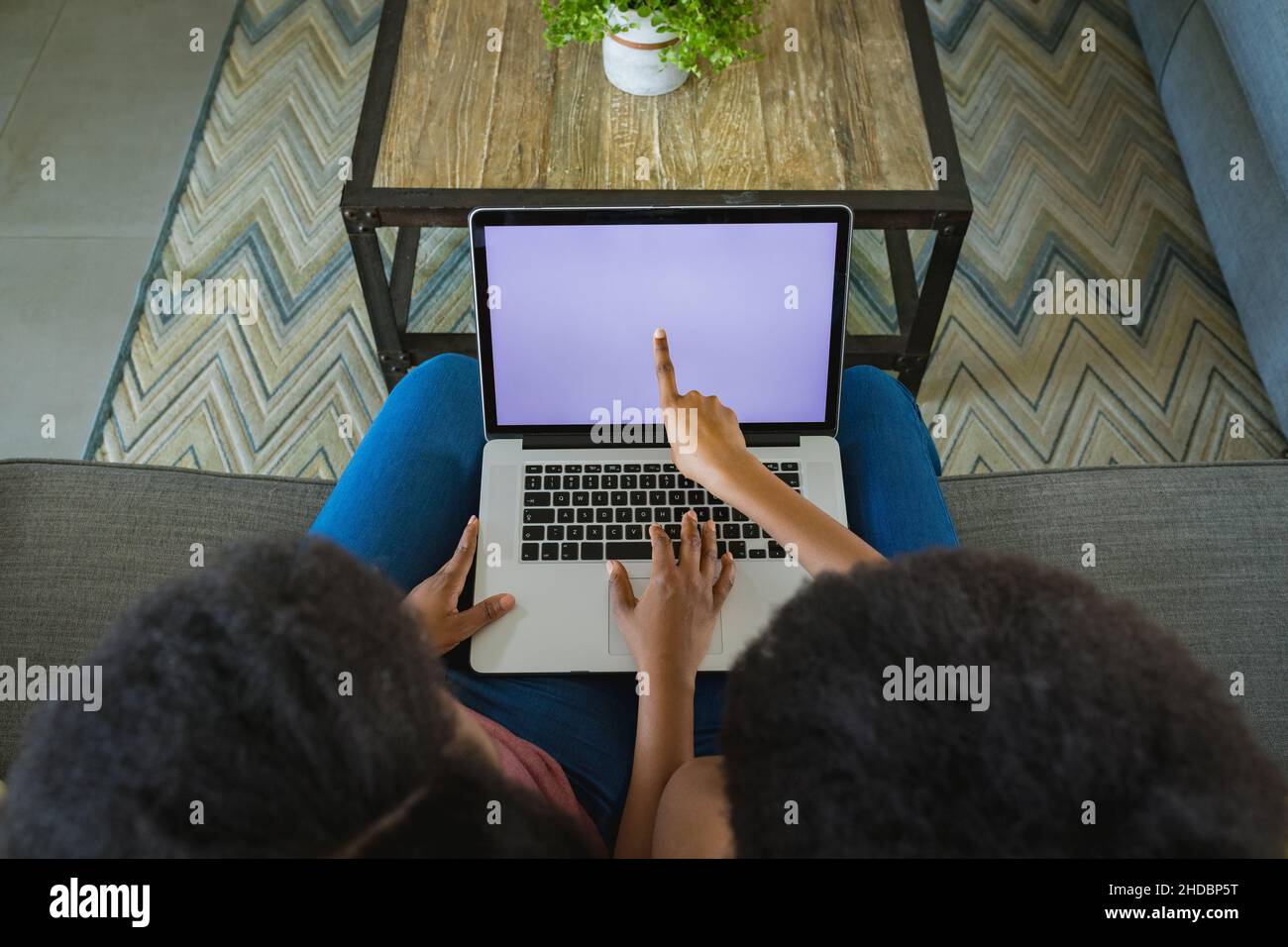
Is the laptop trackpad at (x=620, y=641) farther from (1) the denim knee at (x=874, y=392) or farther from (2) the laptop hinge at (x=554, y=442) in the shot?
(1) the denim knee at (x=874, y=392)

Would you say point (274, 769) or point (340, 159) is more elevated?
point (340, 159)

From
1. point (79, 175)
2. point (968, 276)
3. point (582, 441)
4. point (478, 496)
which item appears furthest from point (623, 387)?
point (79, 175)

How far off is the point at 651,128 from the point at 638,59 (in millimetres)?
94

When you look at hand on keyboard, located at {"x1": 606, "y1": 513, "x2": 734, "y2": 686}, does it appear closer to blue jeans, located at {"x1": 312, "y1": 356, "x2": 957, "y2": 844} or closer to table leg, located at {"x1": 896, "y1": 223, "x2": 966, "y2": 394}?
blue jeans, located at {"x1": 312, "y1": 356, "x2": 957, "y2": 844}

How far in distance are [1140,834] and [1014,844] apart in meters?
0.06

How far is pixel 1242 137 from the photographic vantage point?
159cm

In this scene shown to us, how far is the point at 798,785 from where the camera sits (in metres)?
0.49

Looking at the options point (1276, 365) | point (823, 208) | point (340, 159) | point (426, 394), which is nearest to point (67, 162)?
point (340, 159)

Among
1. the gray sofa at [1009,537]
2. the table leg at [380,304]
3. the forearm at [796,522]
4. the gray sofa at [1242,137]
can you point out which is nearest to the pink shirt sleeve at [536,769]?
the forearm at [796,522]

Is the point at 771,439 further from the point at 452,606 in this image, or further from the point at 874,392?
the point at 452,606

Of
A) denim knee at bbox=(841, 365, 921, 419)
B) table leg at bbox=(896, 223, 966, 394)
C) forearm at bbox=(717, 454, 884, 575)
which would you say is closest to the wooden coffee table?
table leg at bbox=(896, 223, 966, 394)

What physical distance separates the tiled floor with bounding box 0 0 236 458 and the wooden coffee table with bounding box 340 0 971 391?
0.63 metres

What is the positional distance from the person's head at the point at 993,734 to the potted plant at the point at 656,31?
2.96 ft
